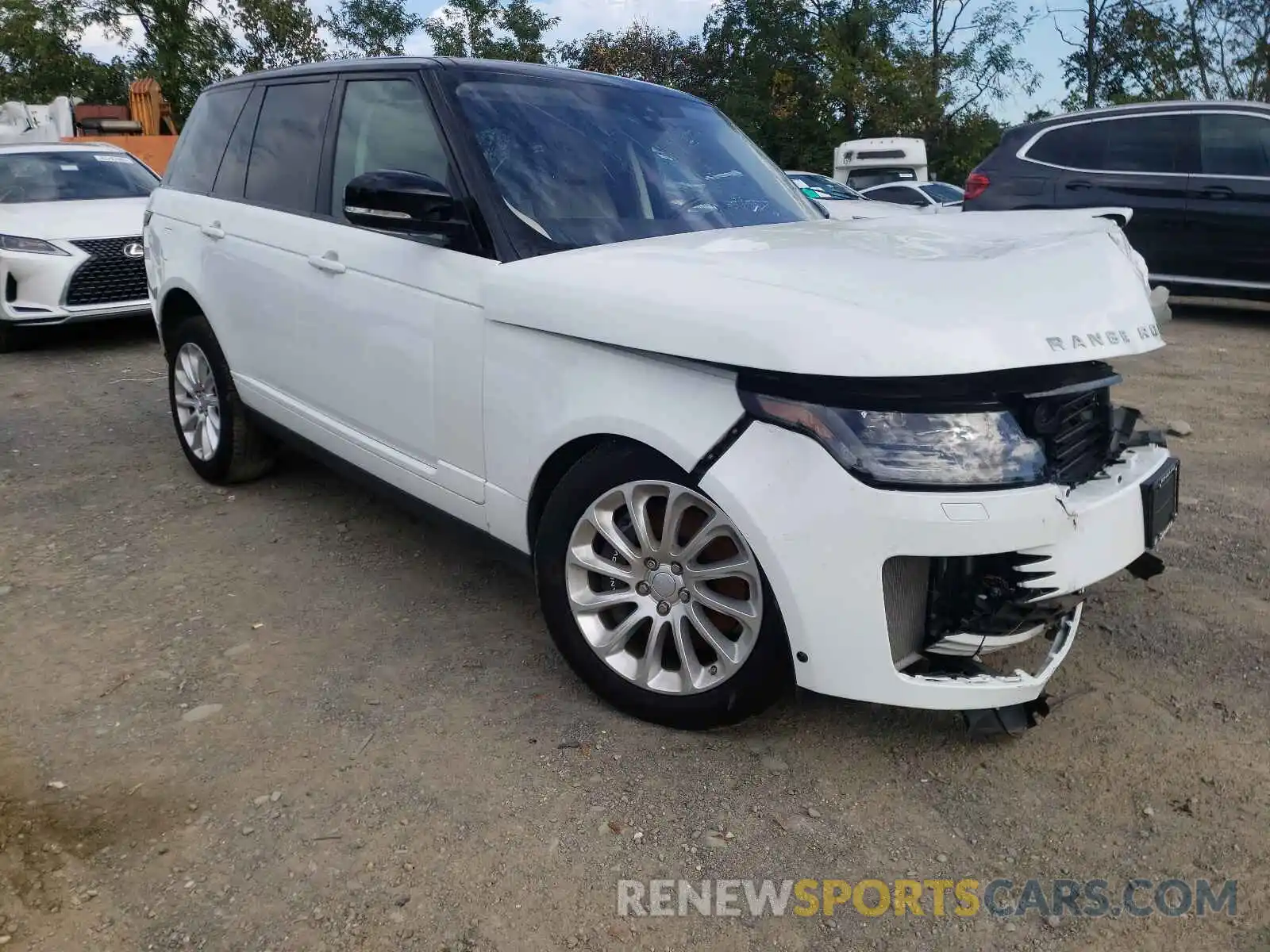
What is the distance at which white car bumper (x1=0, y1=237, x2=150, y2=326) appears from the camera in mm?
8016

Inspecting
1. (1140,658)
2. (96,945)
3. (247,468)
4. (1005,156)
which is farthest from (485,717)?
(1005,156)

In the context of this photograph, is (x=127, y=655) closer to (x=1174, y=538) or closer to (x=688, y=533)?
(x=688, y=533)

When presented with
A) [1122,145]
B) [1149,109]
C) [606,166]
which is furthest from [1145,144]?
[606,166]

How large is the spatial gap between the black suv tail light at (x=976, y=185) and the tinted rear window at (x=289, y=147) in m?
6.69

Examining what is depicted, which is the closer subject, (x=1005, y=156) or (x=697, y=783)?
(x=697, y=783)

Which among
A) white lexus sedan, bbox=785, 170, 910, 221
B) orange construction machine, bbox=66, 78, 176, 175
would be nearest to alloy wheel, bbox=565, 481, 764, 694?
white lexus sedan, bbox=785, 170, 910, 221

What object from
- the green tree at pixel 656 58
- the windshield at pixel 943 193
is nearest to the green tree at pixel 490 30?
the green tree at pixel 656 58

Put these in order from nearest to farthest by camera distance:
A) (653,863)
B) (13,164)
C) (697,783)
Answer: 1. (653,863)
2. (697,783)
3. (13,164)

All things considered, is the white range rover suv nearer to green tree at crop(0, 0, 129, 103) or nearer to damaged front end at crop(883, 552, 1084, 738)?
damaged front end at crop(883, 552, 1084, 738)

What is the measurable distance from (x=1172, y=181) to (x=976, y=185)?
1.58 metres

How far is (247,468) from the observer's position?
4.80 meters

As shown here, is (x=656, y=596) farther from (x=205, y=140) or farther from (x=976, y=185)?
(x=976, y=185)

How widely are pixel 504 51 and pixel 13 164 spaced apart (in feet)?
99.2

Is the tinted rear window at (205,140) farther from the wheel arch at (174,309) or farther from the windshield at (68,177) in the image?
the windshield at (68,177)
